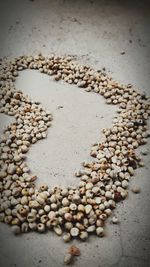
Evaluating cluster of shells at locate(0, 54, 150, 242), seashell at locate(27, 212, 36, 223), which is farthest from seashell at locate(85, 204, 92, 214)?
seashell at locate(27, 212, 36, 223)

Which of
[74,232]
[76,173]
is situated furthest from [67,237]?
[76,173]

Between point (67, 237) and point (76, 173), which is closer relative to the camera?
point (67, 237)

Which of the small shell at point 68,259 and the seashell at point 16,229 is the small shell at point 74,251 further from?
the seashell at point 16,229

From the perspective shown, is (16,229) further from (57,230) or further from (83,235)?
(83,235)

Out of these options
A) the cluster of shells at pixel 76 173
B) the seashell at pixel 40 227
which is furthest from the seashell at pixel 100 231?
the seashell at pixel 40 227

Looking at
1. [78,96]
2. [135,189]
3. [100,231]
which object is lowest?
[100,231]

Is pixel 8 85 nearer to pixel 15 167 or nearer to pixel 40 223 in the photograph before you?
pixel 15 167

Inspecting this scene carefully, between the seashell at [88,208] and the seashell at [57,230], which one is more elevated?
the seashell at [88,208]
